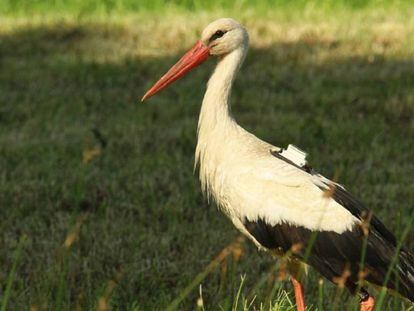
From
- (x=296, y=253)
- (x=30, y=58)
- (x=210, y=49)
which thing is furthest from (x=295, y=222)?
(x=30, y=58)

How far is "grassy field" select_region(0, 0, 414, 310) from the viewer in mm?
5504

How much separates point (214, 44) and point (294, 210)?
1.04 metres

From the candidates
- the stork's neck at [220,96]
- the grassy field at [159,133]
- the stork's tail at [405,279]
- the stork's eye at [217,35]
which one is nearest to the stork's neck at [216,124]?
the stork's neck at [220,96]

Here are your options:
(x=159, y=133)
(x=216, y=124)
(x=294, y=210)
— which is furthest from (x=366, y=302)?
(x=159, y=133)

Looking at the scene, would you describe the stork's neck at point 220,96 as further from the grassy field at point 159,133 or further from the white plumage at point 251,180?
the grassy field at point 159,133

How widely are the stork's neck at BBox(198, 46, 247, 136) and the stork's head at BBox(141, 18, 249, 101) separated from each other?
5cm

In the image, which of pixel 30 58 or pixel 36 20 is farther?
pixel 36 20

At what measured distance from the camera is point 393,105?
8594 mm

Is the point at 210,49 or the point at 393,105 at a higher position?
the point at 210,49

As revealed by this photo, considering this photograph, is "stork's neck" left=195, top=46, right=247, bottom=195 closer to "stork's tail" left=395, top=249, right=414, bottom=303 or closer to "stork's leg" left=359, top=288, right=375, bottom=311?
"stork's leg" left=359, top=288, right=375, bottom=311

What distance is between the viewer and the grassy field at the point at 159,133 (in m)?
5.50

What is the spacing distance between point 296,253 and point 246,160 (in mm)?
459

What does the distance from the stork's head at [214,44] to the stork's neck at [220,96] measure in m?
0.05

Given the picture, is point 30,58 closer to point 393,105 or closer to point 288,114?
point 288,114
